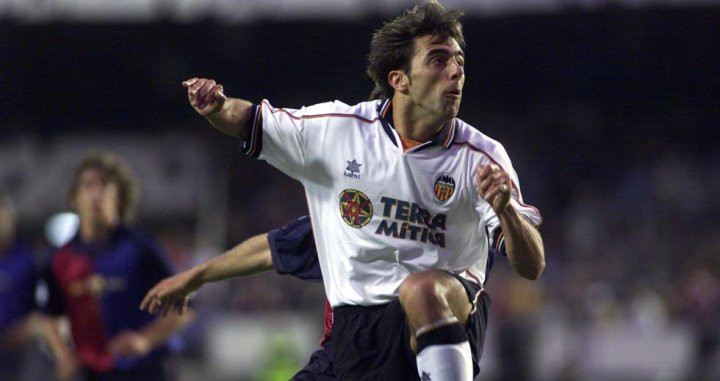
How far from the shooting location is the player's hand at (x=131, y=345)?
675 cm

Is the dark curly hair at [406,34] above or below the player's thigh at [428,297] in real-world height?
above

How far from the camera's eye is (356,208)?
487 centimetres

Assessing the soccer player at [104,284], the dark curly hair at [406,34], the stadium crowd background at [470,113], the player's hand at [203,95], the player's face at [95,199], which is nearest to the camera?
the player's hand at [203,95]

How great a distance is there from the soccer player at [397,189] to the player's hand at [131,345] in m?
2.07

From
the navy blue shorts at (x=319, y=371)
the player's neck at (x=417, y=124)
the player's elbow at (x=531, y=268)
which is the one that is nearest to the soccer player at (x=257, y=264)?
the navy blue shorts at (x=319, y=371)

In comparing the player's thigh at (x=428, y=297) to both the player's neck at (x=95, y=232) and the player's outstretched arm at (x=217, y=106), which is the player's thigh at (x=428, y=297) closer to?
the player's outstretched arm at (x=217, y=106)

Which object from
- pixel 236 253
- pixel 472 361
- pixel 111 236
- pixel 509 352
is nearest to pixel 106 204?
pixel 111 236

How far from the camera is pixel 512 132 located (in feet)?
65.3

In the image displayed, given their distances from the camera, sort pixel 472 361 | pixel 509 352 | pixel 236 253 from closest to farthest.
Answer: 1. pixel 472 361
2. pixel 236 253
3. pixel 509 352

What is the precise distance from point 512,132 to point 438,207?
15.3 metres

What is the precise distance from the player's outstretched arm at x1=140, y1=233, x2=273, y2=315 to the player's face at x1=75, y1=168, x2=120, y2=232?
1.91m

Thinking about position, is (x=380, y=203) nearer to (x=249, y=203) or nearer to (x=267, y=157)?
(x=267, y=157)

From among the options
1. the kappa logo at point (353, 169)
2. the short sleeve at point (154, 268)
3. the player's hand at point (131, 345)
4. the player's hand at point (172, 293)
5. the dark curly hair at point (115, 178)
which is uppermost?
the kappa logo at point (353, 169)

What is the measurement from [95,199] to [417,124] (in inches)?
111
